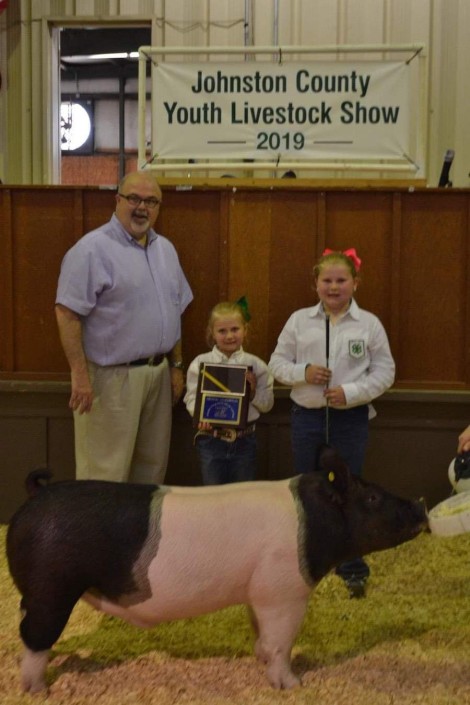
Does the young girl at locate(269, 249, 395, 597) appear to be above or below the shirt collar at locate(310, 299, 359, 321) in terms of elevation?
below

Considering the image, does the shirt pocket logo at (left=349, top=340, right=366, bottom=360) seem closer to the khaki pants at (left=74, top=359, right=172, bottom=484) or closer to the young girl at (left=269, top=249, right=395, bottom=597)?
the young girl at (left=269, top=249, right=395, bottom=597)

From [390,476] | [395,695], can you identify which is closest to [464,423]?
[390,476]

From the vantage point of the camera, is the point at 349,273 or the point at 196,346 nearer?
the point at 349,273

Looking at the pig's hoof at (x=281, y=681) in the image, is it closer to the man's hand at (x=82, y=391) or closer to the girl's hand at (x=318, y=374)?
the girl's hand at (x=318, y=374)

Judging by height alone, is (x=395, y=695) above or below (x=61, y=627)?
below

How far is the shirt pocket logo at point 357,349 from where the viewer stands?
418 centimetres

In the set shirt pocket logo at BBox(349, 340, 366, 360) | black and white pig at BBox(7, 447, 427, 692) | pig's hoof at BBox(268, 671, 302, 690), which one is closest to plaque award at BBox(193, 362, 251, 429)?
shirt pocket logo at BBox(349, 340, 366, 360)

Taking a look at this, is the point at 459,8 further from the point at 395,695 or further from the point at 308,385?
the point at 395,695

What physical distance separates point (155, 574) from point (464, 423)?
9.56 ft

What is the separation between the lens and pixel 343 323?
4.25 meters

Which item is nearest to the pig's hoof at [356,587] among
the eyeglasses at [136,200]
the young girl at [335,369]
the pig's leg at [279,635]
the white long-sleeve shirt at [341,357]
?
the young girl at [335,369]

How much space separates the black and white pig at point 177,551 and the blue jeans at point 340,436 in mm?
1156

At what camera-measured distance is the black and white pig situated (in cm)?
289

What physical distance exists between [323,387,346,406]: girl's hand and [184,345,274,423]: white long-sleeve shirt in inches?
17.9
